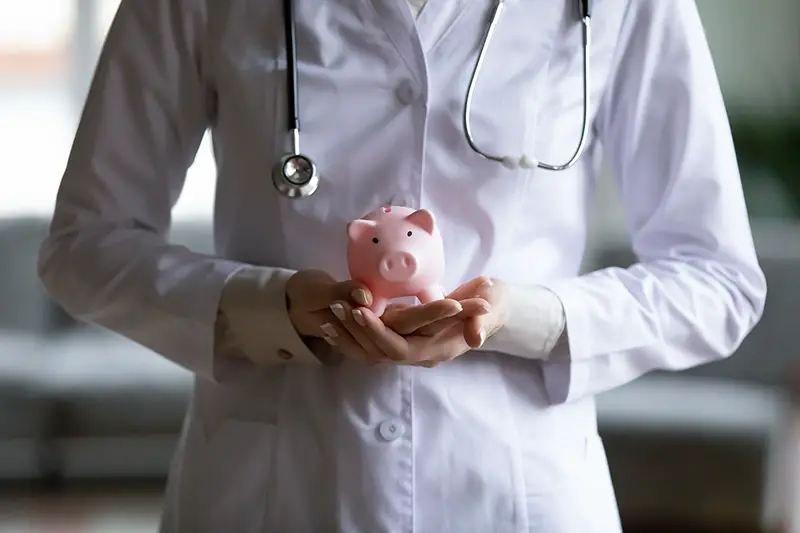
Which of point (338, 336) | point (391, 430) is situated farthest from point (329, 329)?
point (391, 430)

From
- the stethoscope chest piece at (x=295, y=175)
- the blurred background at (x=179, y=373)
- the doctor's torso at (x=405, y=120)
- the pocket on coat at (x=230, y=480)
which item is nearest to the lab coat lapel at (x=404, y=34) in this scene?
the doctor's torso at (x=405, y=120)

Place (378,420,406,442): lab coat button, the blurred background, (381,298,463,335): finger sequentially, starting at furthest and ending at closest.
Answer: the blurred background
(378,420,406,442): lab coat button
(381,298,463,335): finger

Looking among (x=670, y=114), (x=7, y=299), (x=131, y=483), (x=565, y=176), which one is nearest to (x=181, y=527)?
(x=565, y=176)

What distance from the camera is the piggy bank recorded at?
0.64 meters

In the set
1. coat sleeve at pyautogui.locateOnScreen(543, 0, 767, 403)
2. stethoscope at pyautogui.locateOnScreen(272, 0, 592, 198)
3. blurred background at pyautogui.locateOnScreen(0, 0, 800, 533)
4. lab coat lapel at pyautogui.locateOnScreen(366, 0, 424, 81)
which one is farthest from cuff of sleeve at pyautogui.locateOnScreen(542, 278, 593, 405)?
blurred background at pyautogui.locateOnScreen(0, 0, 800, 533)

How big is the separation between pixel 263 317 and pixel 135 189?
0.64 ft

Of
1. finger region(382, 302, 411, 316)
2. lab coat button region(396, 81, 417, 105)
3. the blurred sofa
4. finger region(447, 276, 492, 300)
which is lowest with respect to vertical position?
the blurred sofa

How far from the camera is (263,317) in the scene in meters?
0.72

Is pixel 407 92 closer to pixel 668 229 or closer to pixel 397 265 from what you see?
pixel 397 265

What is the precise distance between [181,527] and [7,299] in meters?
1.45

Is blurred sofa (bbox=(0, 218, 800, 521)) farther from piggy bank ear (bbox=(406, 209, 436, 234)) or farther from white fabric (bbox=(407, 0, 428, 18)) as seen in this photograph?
piggy bank ear (bbox=(406, 209, 436, 234))

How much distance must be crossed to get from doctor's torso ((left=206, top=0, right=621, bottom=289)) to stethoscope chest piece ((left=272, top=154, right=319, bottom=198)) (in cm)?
2

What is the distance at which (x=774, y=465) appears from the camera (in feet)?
5.23

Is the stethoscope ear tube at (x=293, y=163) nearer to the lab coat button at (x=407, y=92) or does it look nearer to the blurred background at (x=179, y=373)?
the lab coat button at (x=407, y=92)
